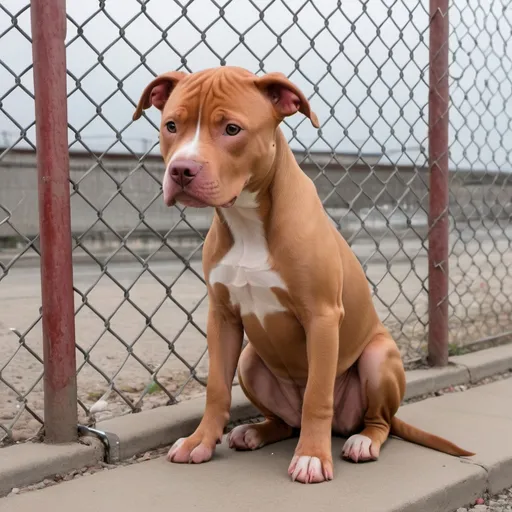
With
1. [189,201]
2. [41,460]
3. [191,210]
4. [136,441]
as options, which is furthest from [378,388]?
[191,210]

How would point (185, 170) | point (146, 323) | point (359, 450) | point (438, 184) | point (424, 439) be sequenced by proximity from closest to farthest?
point (185, 170), point (359, 450), point (424, 439), point (146, 323), point (438, 184)

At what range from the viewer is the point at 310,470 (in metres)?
1.87

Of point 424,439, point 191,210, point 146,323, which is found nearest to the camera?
point 424,439

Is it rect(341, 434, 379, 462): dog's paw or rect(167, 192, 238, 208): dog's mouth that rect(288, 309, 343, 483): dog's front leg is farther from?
rect(167, 192, 238, 208): dog's mouth

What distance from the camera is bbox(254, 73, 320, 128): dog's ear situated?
71.0 inches

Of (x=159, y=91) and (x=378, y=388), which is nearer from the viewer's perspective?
(x=159, y=91)

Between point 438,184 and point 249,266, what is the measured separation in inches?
57.8

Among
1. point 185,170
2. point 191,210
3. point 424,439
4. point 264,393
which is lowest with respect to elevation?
point 424,439

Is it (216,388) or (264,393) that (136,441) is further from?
(264,393)

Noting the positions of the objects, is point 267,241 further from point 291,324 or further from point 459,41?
point 459,41

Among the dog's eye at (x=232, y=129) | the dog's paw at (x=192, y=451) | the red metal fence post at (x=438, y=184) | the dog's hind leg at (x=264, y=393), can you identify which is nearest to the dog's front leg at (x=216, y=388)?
the dog's paw at (x=192, y=451)

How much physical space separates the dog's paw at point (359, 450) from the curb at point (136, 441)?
0.92ft

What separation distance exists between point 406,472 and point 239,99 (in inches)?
45.9

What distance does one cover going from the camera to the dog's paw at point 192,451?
2029 mm
